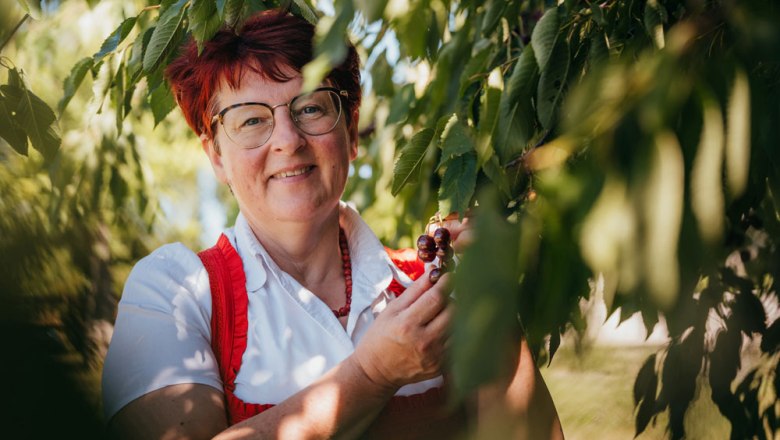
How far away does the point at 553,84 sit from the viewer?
1.39 meters

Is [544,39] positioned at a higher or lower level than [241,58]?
lower

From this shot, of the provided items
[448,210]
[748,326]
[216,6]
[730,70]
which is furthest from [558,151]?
[748,326]

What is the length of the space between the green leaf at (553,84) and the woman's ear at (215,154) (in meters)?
0.72

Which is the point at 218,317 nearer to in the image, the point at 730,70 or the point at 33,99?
the point at 33,99

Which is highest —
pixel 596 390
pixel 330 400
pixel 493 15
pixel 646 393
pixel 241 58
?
pixel 241 58

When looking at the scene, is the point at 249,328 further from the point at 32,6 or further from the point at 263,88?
the point at 32,6

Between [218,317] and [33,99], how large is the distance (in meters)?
0.54

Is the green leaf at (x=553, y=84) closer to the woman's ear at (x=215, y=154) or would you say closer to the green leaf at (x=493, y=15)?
the green leaf at (x=493, y=15)

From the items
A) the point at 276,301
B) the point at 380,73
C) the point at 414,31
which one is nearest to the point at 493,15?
the point at 414,31

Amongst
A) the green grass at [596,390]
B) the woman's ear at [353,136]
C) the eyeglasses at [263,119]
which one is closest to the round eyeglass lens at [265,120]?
the eyeglasses at [263,119]

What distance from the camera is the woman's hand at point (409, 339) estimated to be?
4.39 ft

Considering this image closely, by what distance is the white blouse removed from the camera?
4.83ft

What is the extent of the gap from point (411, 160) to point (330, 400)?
0.42 meters

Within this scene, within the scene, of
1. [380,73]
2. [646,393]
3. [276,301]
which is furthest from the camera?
[380,73]
